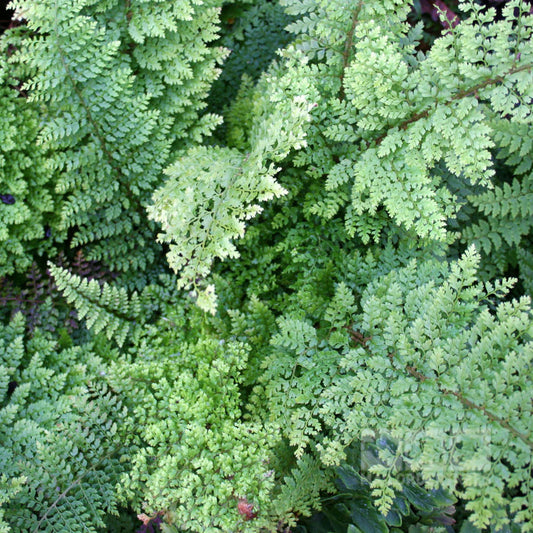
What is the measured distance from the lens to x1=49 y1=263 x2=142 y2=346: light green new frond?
8.42 feet

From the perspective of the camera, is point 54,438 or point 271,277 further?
point 271,277

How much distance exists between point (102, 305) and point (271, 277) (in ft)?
3.08

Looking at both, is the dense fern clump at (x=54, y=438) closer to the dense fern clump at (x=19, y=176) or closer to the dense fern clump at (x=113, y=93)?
the dense fern clump at (x=19, y=176)

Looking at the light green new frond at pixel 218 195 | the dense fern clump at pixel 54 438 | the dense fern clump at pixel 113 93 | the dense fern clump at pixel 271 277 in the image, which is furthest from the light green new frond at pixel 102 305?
the light green new frond at pixel 218 195

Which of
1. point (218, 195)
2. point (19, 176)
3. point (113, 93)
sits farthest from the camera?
point (19, 176)

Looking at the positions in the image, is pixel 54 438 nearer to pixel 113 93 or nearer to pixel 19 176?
pixel 19 176

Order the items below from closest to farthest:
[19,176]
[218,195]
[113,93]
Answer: [218,195], [113,93], [19,176]

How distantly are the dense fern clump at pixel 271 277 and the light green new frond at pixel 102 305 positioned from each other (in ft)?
0.05

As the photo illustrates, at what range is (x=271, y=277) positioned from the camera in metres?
2.71

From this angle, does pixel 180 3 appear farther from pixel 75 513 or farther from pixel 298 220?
pixel 75 513

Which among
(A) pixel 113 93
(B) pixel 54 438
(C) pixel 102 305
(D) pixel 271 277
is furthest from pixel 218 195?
(B) pixel 54 438

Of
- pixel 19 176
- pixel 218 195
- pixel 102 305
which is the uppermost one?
pixel 19 176

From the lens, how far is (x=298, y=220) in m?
2.74

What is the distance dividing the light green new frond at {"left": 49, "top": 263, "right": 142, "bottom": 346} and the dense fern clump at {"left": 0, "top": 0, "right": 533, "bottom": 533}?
17mm
